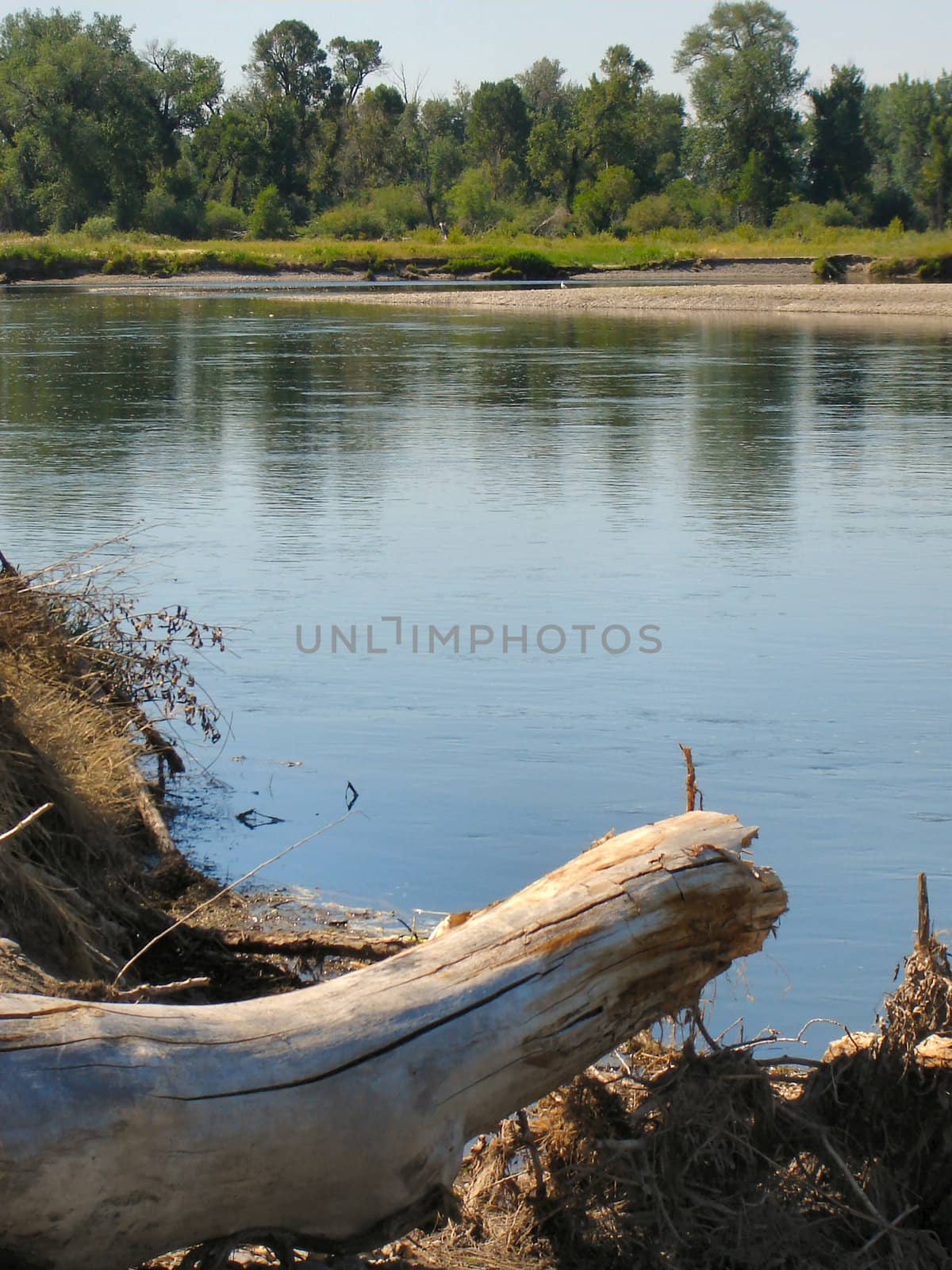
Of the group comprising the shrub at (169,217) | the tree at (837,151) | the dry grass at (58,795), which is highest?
the tree at (837,151)

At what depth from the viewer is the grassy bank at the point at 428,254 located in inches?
2854

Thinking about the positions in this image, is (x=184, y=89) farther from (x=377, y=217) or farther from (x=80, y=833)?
(x=80, y=833)

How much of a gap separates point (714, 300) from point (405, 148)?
60.8 metres

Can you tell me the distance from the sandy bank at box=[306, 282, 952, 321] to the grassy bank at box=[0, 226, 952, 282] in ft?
47.3

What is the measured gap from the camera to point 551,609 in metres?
10.8

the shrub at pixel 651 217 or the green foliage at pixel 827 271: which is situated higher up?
the shrub at pixel 651 217

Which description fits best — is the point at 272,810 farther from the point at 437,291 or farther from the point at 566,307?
the point at 437,291

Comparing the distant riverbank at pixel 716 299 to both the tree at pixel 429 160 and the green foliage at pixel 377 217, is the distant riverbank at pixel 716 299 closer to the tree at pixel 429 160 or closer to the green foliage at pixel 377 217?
the green foliage at pixel 377 217

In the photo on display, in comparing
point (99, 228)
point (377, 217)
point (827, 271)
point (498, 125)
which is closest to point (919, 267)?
point (827, 271)

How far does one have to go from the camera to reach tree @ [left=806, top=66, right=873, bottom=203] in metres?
94.8

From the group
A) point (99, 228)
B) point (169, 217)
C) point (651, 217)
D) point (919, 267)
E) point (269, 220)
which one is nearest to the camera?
point (919, 267)

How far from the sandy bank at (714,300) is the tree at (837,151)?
134 feet

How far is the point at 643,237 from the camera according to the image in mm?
81188

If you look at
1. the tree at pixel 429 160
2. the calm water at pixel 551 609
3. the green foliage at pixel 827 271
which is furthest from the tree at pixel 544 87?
the calm water at pixel 551 609
